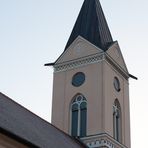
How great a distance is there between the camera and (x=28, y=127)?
1042 inches

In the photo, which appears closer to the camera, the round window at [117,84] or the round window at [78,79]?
the round window at [78,79]

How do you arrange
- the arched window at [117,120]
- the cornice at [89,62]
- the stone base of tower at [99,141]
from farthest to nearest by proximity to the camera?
the cornice at [89,62]
the arched window at [117,120]
the stone base of tower at [99,141]

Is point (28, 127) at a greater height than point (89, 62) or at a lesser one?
lesser

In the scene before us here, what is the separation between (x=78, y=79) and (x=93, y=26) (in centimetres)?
479

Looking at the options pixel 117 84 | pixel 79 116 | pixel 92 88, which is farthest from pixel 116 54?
pixel 79 116

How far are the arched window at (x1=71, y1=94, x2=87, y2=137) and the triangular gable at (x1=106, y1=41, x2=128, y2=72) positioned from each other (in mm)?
4067

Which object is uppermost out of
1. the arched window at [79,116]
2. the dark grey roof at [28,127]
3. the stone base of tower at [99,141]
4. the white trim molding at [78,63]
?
the white trim molding at [78,63]

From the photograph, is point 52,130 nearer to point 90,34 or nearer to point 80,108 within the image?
point 80,108

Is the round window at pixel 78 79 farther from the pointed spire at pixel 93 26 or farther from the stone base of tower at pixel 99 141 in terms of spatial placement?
the stone base of tower at pixel 99 141

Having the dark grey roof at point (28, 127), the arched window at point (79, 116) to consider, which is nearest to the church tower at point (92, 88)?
the arched window at point (79, 116)

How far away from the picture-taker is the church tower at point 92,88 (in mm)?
35625

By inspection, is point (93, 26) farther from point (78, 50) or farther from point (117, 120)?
point (117, 120)

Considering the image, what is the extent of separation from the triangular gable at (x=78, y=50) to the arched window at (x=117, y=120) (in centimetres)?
419

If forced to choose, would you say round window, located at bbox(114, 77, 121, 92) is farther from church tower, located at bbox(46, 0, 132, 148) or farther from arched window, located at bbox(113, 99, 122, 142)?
arched window, located at bbox(113, 99, 122, 142)
